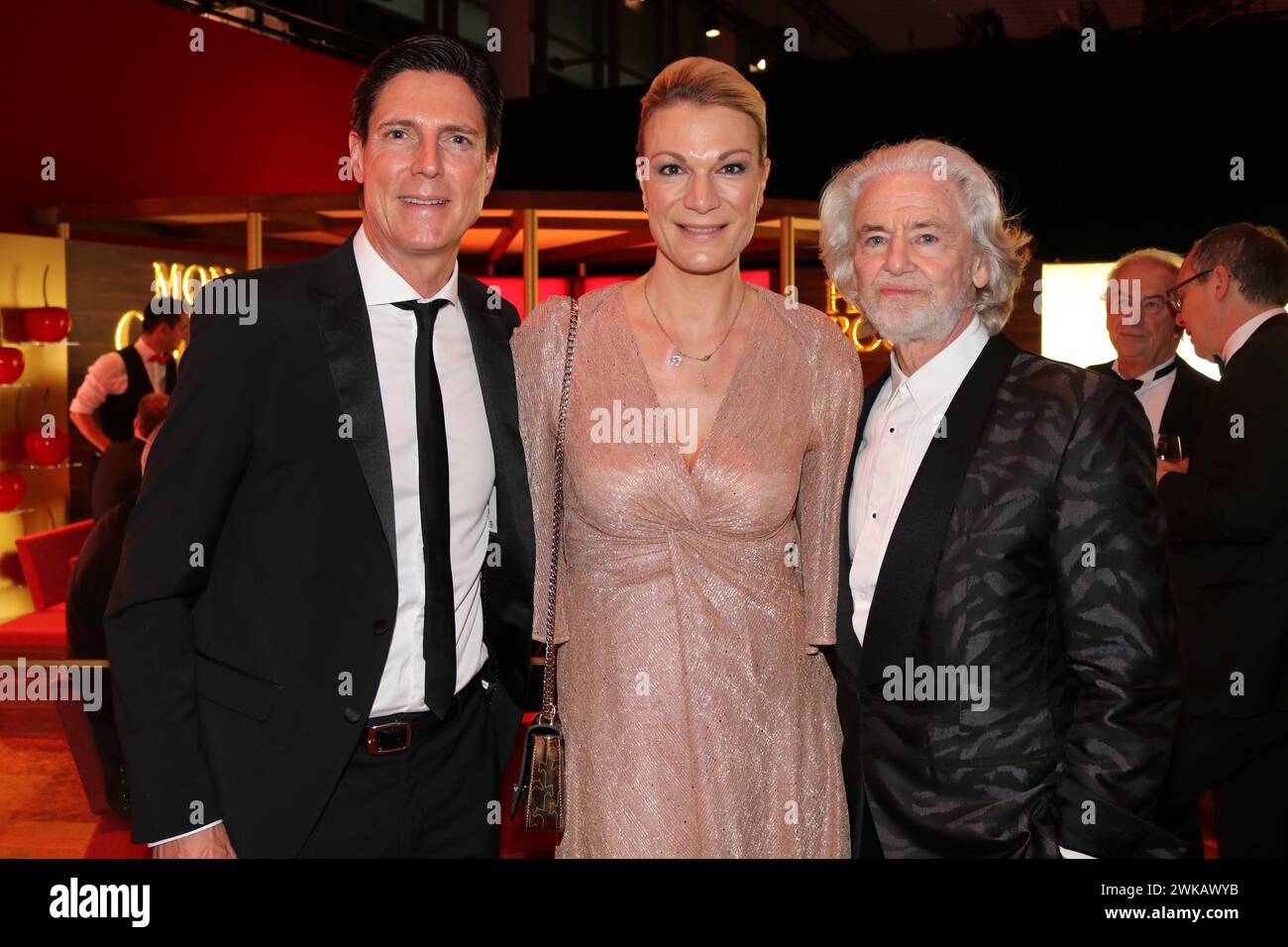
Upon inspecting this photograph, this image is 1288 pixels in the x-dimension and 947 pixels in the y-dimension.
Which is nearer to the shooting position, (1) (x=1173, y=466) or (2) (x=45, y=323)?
(1) (x=1173, y=466)

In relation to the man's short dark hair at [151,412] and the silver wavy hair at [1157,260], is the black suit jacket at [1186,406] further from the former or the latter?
the man's short dark hair at [151,412]

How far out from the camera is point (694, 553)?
208 cm

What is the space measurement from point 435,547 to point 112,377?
20.0 feet

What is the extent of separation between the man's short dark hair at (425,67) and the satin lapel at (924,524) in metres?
0.95

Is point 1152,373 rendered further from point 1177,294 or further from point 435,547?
point 435,547

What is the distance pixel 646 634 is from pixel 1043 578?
717 millimetres

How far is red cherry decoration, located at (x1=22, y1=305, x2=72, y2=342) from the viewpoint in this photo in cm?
734

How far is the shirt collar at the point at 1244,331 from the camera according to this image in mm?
3283

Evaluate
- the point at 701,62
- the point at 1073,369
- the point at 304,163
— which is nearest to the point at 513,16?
the point at 304,163

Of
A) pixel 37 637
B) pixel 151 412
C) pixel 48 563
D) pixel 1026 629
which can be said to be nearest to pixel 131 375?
pixel 48 563

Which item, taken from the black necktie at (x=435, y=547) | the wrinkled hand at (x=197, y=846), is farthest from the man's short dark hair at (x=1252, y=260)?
the wrinkled hand at (x=197, y=846)

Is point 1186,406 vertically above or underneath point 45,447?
underneath

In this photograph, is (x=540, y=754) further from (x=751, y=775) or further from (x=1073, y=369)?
(x=1073, y=369)

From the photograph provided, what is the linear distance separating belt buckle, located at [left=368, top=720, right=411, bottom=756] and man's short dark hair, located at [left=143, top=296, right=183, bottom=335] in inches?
230
